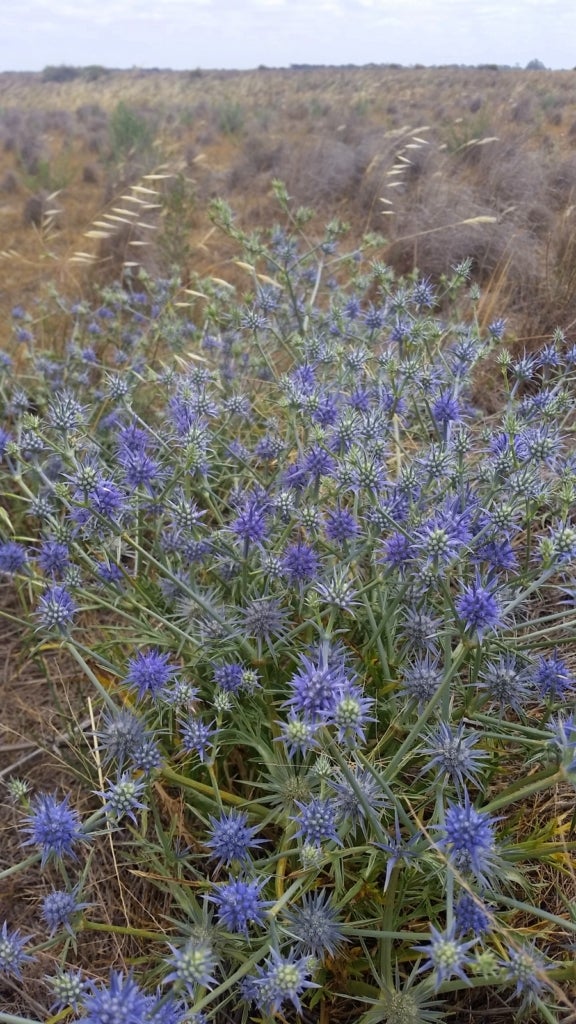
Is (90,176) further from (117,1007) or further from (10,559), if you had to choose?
(117,1007)

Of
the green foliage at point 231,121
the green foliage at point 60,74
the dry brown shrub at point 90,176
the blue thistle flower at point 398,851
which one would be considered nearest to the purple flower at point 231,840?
the blue thistle flower at point 398,851

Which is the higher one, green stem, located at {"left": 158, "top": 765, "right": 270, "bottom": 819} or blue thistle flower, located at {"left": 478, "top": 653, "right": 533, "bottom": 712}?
blue thistle flower, located at {"left": 478, "top": 653, "right": 533, "bottom": 712}

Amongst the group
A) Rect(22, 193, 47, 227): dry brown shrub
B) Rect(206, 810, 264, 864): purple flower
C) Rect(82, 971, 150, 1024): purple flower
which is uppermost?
Rect(22, 193, 47, 227): dry brown shrub

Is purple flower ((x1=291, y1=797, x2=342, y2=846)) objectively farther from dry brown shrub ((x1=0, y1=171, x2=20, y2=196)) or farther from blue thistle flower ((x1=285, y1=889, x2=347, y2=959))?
dry brown shrub ((x1=0, y1=171, x2=20, y2=196))

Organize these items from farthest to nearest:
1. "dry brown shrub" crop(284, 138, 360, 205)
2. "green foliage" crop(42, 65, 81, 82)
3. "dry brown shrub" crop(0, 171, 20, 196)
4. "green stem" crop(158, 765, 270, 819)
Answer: "green foliage" crop(42, 65, 81, 82), "dry brown shrub" crop(0, 171, 20, 196), "dry brown shrub" crop(284, 138, 360, 205), "green stem" crop(158, 765, 270, 819)

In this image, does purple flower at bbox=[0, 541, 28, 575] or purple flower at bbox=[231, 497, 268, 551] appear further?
purple flower at bbox=[0, 541, 28, 575]

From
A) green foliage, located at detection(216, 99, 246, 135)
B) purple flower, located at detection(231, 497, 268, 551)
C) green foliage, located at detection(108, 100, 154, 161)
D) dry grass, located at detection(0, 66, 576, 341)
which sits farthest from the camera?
green foliage, located at detection(216, 99, 246, 135)

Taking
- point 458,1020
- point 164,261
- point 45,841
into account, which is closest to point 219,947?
point 45,841

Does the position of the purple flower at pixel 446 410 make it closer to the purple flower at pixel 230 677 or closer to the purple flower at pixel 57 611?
the purple flower at pixel 230 677

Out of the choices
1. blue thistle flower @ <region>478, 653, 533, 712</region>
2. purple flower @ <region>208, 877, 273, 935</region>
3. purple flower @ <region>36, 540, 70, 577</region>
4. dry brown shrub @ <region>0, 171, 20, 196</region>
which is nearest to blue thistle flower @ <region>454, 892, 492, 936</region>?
purple flower @ <region>208, 877, 273, 935</region>
